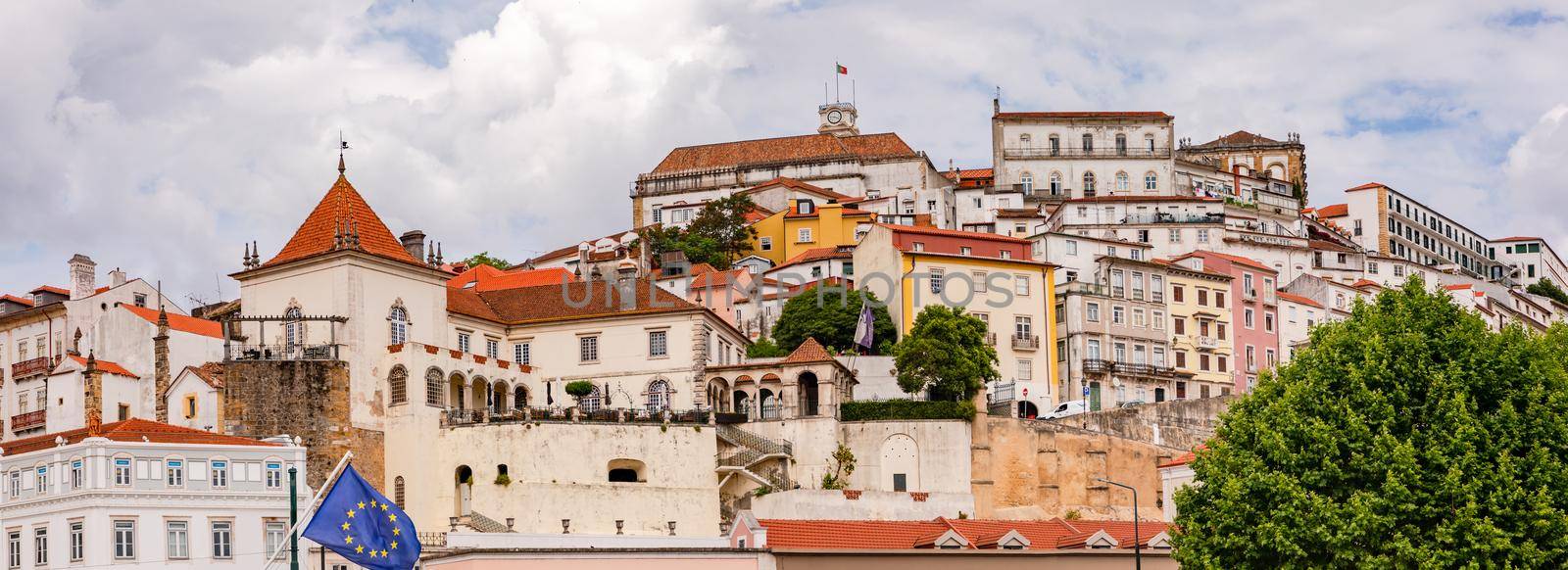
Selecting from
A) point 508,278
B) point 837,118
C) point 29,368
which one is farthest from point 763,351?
point 837,118

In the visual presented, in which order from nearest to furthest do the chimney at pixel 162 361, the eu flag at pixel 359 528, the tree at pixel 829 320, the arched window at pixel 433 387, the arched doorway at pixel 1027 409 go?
the eu flag at pixel 359 528 → the arched window at pixel 433 387 → the chimney at pixel 162 361 → the tree at pixel 829 320 → the arched doorway at pixel 1027 409

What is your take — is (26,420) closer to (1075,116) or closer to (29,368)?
(29,368)

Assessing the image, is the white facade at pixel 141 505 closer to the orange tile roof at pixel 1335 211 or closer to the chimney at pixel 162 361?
the chimney at pixel 162 361

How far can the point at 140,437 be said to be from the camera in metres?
62.0

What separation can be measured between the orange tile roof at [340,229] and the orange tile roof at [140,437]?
8990 millimetres

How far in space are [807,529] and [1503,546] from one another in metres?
26.5

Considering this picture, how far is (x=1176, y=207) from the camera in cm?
11988

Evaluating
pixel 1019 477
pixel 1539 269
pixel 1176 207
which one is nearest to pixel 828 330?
pixel 1019 477

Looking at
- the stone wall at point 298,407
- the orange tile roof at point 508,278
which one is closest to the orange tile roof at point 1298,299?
the orange tile roof at point 508,278

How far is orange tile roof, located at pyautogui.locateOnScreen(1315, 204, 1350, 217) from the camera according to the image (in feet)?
457

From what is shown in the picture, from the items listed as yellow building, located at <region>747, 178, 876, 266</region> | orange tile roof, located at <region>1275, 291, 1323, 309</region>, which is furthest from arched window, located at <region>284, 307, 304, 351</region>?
orange tile roof, located at <region>1275, 291, 1323, 309</region>

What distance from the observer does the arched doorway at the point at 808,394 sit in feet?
257

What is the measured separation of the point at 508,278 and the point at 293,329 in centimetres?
2559

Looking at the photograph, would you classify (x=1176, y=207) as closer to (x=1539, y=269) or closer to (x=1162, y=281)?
(x=1162, y=281)
